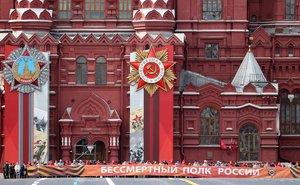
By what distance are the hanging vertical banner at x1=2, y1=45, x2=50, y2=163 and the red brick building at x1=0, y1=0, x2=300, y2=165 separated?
3.89ft

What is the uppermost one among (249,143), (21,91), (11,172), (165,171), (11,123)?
(21,91)

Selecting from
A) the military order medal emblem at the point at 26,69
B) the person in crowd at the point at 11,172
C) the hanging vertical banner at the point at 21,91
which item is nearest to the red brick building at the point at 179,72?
the military order medal emblem at the point at 26,69

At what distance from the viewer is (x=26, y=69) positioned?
103625mm

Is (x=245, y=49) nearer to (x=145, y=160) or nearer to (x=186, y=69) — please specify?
(x=186, y=69)

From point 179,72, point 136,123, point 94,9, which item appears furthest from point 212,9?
point 136,123

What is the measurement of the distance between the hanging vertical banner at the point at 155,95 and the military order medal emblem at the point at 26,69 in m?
6.91

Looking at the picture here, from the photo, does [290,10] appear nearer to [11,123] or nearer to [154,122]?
[154,122]

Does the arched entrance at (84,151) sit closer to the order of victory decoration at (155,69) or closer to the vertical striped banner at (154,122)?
the vertical striped banner at (154,122)

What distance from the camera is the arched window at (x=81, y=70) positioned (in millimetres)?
105250

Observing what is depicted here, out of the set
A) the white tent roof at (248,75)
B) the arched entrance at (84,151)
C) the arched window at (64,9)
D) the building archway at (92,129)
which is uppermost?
the arched window at (64,9)

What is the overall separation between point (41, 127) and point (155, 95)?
9.01 metres

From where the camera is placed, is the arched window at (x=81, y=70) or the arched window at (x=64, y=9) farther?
the arched window at (x=64, y=9)

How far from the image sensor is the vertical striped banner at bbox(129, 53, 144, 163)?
336ft

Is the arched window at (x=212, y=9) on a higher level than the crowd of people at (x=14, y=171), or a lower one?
higher
